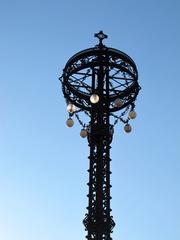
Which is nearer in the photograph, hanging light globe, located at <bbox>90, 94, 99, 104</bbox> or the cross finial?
hanging light globe, located at <bbox>90, 94, 99, 104</bbox>

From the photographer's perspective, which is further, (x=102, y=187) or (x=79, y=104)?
(x=79, y=104)

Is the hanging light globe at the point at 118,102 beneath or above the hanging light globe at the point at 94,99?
above

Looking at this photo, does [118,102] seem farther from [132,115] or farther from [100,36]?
[100,36]

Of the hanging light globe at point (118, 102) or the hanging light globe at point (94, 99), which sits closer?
the hanging light globe at point (94, 99)

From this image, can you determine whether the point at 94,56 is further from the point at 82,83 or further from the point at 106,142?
the point at 106,142

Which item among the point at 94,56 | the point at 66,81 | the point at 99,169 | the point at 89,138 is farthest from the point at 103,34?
the point at 99,169

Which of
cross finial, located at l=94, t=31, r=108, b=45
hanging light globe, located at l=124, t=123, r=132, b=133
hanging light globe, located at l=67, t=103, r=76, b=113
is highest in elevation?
cross finial, located at l=94, t=31, r=108, b=45

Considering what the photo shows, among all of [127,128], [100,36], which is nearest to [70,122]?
[127,128]

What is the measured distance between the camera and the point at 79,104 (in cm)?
1828

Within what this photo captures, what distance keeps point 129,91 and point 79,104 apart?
6.18 ft

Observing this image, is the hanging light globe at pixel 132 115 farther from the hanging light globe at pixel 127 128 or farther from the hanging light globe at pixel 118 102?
the hanging light globe at pixel 118 102

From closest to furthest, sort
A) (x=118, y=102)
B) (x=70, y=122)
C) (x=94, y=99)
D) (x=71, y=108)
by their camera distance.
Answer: (x=94, y=99), (x=118, y=102), (x=70, y=122), (x=71, y=108)

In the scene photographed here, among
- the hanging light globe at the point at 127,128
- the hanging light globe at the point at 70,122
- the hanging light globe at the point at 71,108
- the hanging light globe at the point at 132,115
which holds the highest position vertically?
the hanging light globe at the point at 71,108

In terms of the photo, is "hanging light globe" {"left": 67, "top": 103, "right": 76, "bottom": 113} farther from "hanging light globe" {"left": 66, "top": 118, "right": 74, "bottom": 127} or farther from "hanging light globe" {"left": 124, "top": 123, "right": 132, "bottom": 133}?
"hanging light globe" {"left": 124, "top": 123, "right": 132, "bottom": 133}
